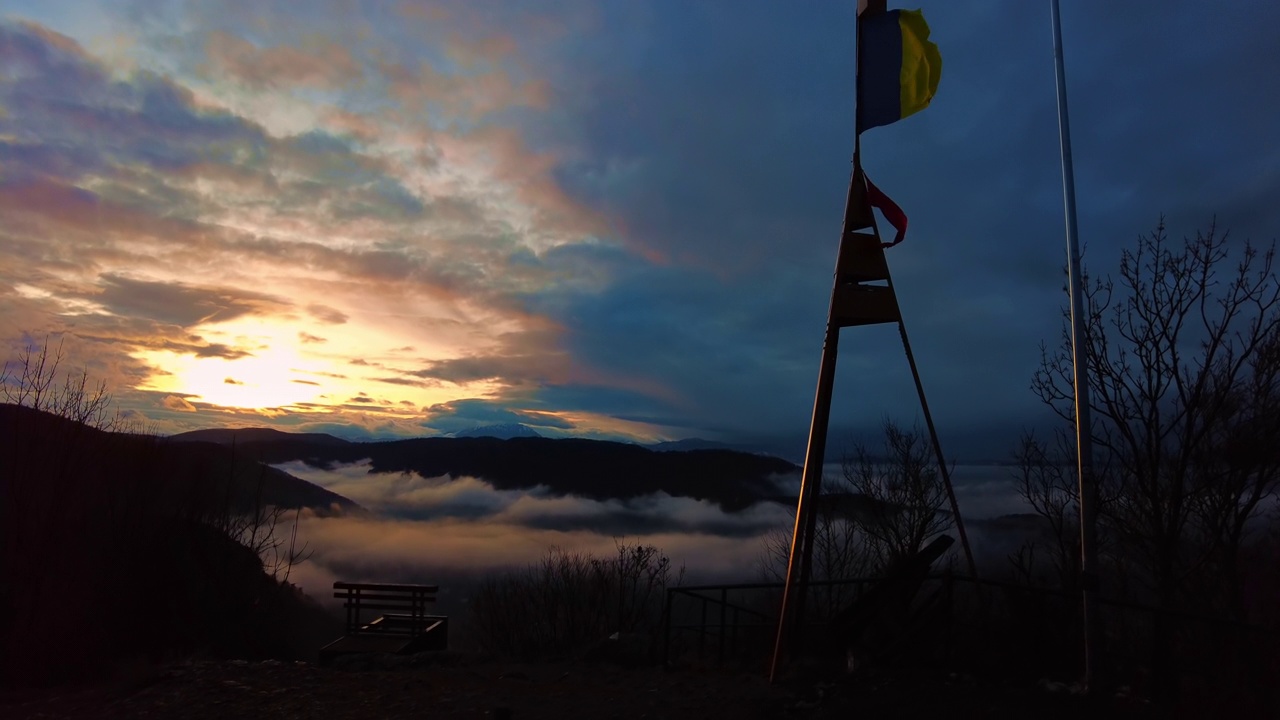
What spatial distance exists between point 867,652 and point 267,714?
22.7ft

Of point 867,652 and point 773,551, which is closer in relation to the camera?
point 867,652

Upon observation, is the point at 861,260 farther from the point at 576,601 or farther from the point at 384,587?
the point at 576,601

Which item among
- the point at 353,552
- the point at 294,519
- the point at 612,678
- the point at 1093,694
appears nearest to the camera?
the point at 1093,694

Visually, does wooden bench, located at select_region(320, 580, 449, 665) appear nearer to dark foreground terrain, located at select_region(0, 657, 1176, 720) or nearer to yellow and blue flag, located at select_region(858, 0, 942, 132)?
dark foreground terrain, located at select_region(0, 657, 1176, 720)

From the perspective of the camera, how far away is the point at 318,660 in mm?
17266

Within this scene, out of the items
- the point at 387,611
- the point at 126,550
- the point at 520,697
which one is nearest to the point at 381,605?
the point at 387,611

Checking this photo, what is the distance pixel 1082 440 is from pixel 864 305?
2650mm

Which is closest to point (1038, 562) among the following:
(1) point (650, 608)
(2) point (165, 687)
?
(2) point (165, 687)

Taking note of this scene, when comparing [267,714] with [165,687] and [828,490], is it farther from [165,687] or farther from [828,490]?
[828,490]

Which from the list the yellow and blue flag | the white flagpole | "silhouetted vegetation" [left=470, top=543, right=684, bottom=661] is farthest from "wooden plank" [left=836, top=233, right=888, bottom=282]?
"silhouetted vegetation" [left=470, top=543, right=684, bottom=661]

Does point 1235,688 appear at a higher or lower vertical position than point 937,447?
lower

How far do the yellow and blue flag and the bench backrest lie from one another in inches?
608

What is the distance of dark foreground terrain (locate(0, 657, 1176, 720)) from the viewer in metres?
7.17

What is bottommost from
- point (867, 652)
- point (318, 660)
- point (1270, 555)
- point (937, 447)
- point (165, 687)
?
point (318, 660)
